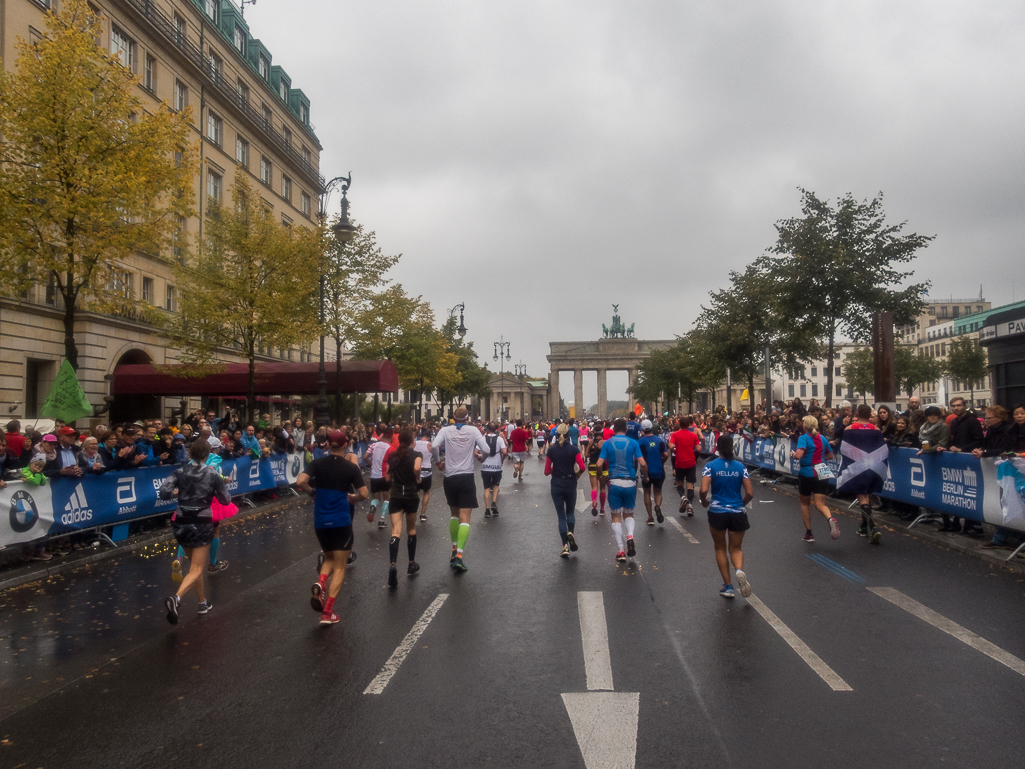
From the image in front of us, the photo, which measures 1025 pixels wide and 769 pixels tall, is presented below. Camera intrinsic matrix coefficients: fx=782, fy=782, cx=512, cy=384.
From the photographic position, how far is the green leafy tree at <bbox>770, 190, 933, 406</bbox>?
23031mm

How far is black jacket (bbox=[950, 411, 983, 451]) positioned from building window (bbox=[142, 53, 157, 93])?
32.5 m

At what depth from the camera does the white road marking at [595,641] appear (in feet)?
17.5

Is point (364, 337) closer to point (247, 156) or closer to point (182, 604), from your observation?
point (247, 156)

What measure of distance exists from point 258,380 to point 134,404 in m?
6.50

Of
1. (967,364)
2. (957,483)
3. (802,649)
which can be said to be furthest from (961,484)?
(967,364)

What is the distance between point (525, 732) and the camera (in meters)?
4.43

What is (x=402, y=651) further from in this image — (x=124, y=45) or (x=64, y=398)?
(x=124, y=45)

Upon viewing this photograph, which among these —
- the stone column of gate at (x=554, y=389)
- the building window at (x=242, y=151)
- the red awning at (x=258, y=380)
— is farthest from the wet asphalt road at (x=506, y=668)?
the stone column of gate at (x=554, y=389)

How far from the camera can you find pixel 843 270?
22906 mm

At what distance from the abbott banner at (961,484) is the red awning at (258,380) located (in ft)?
67.8

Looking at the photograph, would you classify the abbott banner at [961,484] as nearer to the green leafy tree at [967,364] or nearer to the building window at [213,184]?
the building window at [213,184]

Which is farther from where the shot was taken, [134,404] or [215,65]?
[215,65]

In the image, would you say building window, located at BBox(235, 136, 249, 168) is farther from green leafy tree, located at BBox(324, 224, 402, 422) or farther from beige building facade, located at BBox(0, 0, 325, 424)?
green leafy tree, located at BBox(324, 224, 402, 422)

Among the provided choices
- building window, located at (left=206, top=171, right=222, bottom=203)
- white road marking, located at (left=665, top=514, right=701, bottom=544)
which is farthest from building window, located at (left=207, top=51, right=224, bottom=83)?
white road marking, located at (left=665, top=514, right=701, bottom=544)
